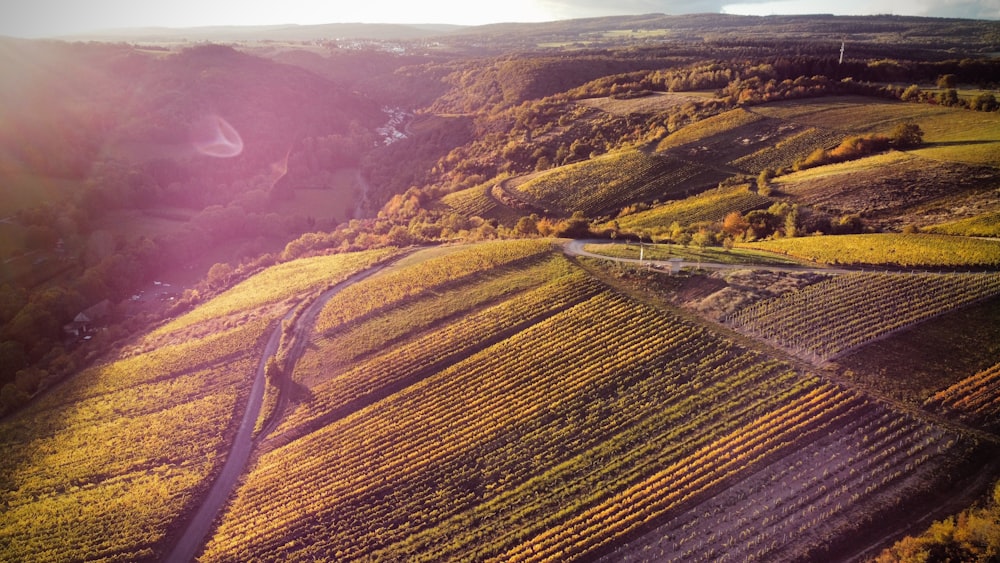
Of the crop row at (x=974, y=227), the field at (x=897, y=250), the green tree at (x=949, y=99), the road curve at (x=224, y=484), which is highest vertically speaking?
the green tree at (x=949, y=99)

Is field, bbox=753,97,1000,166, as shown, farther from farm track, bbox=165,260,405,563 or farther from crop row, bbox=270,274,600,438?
farm track, bbox=165,260,405,563

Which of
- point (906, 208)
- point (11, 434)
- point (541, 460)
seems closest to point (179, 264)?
point (11, 434)

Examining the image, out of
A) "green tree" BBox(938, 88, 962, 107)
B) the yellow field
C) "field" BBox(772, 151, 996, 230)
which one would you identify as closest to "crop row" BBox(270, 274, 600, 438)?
"field" BBox(772, 151, 996, 230)

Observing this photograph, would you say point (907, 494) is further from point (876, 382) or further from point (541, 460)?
point (541, 460)

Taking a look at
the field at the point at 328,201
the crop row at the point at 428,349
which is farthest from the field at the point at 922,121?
the field at the point at 328,201

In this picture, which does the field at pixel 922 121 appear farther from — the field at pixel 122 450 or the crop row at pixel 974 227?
the field at pixel 122 450

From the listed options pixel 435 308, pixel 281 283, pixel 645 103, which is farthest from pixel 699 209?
pixel 281 283
